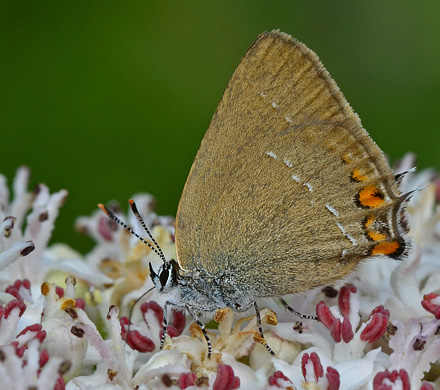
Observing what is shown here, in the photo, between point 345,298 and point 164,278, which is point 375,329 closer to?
point 345,298

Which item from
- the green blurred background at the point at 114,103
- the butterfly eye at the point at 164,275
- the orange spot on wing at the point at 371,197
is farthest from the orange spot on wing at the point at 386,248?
the green blurred background at the point at 114,103

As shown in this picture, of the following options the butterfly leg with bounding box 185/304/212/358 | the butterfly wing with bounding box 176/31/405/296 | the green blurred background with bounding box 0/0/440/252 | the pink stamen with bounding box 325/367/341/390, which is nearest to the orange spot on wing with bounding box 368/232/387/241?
the butterfly wing with bounding box 176/31/405/296

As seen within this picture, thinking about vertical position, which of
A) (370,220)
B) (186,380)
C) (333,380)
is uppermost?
(370,220)

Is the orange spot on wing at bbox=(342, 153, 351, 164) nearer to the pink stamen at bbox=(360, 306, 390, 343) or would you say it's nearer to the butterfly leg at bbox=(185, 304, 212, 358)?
the pink stamen at bbox=(360, 306, 390, 343)

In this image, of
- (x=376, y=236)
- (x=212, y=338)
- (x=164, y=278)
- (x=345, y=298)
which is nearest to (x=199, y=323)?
(x=212, y=338)

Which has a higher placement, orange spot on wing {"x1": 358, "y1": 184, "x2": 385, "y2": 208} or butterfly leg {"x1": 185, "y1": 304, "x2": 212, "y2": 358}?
orange spot on wing {"x1": 358, "y1": 184, "x2": 385, "y2": 208}

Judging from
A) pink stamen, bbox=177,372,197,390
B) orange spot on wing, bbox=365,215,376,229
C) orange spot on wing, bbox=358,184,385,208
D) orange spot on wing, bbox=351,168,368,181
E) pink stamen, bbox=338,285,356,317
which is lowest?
pink stamen, bbox=177,372,197,390

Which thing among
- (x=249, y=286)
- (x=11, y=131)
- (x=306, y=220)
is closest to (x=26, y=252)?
(x=249, y=286)
